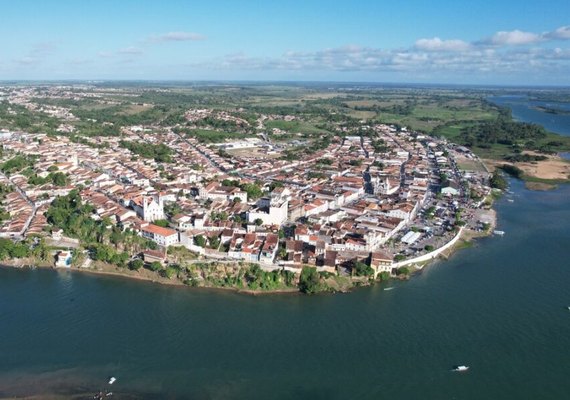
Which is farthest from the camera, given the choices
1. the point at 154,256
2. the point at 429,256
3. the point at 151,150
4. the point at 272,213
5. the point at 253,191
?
the point at 151,150

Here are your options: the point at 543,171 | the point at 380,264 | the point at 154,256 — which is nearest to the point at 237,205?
the point at 154,256

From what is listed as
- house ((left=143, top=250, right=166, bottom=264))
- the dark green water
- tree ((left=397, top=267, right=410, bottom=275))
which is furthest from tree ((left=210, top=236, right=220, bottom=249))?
tree ((left=397, top=267, right=410, bottom=275))

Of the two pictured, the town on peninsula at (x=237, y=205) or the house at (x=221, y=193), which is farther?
the house at (x=221, y=193)

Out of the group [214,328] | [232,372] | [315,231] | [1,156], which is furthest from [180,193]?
[1,156]

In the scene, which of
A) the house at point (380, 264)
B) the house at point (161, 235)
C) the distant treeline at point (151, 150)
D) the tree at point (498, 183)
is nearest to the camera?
the house at point (380, 264)

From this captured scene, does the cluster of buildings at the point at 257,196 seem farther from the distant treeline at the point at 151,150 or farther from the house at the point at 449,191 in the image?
the distant treeline at the point at 151,150

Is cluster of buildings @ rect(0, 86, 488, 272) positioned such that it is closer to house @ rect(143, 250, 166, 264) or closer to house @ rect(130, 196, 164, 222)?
house @ rect(130, 196, 164, 222)

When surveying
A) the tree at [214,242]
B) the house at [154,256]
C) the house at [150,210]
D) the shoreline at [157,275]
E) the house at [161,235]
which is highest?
Answer: the house at [150,210]

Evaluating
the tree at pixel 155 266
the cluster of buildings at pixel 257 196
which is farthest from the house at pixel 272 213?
the tree at pixel 155 266

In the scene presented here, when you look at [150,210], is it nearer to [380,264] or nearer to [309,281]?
[309,281]
